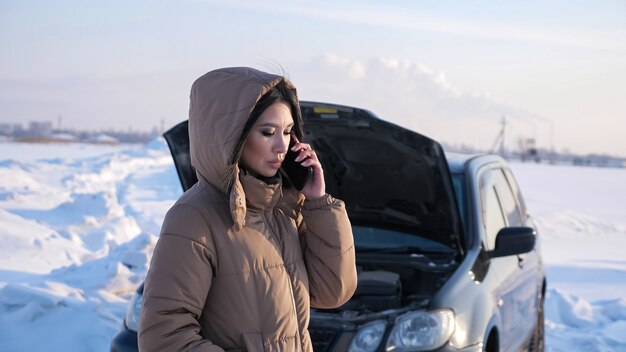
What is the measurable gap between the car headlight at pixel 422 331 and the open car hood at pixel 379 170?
899 millimetres

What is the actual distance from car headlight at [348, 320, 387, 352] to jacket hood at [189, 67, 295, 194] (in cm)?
209

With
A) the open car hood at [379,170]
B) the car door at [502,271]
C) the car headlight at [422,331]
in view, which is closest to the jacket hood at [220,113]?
the car headlight at [422,331]

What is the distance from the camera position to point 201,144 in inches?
86.0

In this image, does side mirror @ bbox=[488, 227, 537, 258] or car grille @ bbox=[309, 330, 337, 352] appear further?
side mirror @ bbox=[488, 227, 537, 258]

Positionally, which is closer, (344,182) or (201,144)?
(201,144)

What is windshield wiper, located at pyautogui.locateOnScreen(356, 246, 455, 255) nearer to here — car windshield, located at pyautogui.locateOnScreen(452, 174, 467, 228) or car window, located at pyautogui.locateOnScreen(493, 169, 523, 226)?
car windshield, located at pyautogui.locateOnScreen(452, 174, 467, 228)

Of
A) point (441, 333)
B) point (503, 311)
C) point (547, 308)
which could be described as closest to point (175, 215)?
point (441, 333)

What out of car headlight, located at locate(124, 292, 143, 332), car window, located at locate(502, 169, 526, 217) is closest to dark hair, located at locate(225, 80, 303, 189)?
car headlight, located at locate(124, 292, 143, 332)

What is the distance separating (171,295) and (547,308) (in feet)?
21.8

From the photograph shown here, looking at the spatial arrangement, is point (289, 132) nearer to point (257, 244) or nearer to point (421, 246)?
point (257, 244)

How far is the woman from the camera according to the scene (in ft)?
6.79

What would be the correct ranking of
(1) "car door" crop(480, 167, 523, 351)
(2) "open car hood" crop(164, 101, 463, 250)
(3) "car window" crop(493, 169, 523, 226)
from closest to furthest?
(2) "open car hood" crop(164, 101, 463, 250)
(1) "car door" crop(480, 167, 523, 351)
(3) "car window" crop(493, 169, 523, 226)

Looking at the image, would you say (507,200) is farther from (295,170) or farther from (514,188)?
(295,170)

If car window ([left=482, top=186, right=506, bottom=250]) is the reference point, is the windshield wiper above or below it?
below
